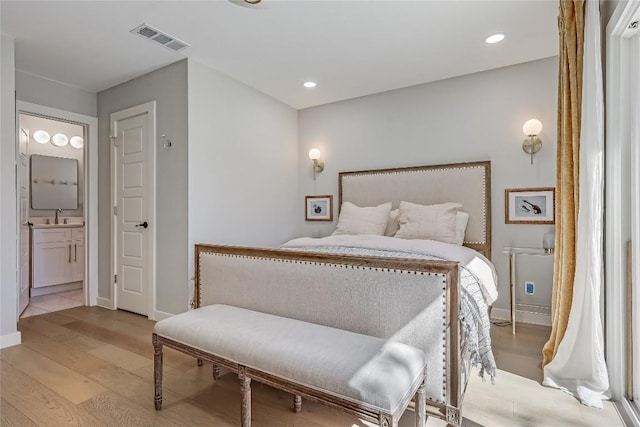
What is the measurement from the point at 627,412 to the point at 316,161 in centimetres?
371

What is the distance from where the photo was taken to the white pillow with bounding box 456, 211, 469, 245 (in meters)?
3.26

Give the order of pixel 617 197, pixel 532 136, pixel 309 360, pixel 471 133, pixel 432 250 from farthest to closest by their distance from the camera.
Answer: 1. pixel 471 133
2. pixel 532 136
3. pixel 432 250
4. pixel 617 197
5. pixel 309 360

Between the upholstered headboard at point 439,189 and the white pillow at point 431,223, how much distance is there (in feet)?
0.71

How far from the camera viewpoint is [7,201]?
8.89 ft

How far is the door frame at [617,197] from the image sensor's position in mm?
1843

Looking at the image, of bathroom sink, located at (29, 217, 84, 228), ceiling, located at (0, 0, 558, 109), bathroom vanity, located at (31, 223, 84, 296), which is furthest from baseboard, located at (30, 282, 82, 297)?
ceiling, located at (0, 0, 558, 109)

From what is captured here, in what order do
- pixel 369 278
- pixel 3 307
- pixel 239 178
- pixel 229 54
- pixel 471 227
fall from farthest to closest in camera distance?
pixel 239 178 < pixel 471 227 < pixel 229 54 < pixel 3 307 < pixel 369 278


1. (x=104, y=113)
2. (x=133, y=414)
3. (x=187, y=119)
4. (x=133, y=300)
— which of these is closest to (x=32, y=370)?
(x=133, y=414)

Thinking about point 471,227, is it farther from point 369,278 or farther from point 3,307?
point 3,307

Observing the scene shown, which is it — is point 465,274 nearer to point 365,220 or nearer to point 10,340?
point 365,220

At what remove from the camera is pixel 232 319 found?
5.98 feet

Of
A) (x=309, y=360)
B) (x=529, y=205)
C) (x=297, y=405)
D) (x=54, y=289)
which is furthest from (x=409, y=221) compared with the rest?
(x=54, y=289)

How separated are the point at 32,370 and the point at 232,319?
1.62 meters

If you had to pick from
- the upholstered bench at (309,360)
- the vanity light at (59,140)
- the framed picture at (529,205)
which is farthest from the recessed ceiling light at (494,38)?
the vanity light at (59,140)
